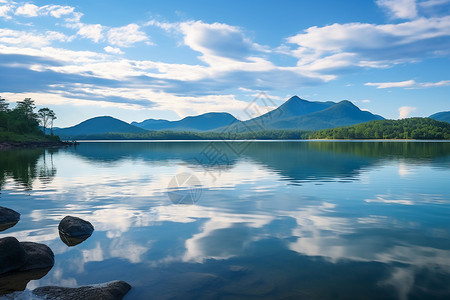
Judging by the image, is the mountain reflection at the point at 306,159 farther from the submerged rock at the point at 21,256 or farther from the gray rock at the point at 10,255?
the gray rock at the point at 10,255

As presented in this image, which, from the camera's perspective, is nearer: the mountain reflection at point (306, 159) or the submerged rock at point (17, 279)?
the submerged rock at point (17, 279)

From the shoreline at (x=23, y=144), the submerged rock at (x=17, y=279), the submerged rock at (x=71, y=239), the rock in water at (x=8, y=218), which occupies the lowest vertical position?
the submerged rock at (x=17, y=279)

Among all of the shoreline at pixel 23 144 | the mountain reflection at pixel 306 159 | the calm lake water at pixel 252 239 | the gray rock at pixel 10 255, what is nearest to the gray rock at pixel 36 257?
the gray rock at pixel 10 255

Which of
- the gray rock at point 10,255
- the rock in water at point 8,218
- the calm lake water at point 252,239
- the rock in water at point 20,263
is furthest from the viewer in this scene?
the rock in water at point 8,218

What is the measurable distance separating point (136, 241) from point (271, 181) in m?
24.9

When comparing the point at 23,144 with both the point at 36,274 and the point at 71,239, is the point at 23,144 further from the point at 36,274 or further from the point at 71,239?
the point at 36,274

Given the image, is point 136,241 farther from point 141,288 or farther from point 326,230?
point 326,230

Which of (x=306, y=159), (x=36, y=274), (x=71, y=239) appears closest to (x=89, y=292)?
(x=36, y=274)

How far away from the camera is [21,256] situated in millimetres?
13469

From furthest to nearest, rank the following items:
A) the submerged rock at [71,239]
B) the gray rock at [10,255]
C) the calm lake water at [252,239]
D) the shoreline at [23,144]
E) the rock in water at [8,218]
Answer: the shoreline at [23,144], the rock in water at [8,218], the submerged rock at [71,239], the gray rock at [10,255], the calm lake water at [252,239]

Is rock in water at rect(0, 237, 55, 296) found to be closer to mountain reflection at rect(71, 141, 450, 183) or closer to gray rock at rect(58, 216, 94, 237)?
gray rock at rect(58, 216, 94, 237)

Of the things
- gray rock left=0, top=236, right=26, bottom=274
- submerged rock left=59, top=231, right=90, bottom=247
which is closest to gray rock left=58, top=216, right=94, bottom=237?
submerged rock left=59, top=231, right=90, bottom=247

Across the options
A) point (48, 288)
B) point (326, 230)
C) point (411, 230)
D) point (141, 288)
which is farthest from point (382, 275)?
point (48, 288)

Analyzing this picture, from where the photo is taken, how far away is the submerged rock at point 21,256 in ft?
42.8
